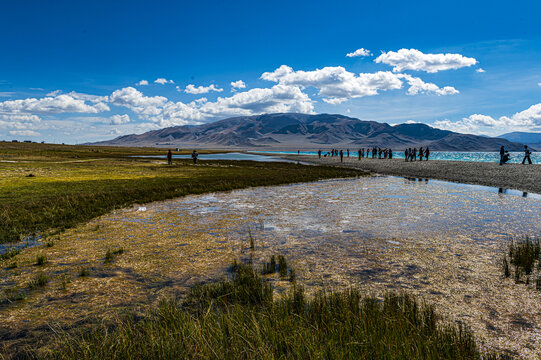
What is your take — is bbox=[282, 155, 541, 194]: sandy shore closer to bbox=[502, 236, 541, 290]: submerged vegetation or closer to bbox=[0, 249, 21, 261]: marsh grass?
bbox=[502, 236, 541, 290]: submerged vegetation

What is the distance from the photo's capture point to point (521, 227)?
12.0 m

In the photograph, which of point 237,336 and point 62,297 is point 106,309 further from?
point 237,336

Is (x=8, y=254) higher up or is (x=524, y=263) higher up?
(x=524, y=263)

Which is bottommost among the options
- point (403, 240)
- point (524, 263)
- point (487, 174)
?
point (403, 240)

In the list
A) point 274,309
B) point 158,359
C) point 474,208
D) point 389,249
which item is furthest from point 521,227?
point 158,359

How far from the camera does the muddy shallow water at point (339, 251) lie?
6.07 m

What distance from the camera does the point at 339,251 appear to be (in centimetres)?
951

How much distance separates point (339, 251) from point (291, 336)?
561 cm

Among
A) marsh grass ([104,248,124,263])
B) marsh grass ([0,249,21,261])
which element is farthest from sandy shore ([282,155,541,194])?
marsh grass ([0,249,21,261])

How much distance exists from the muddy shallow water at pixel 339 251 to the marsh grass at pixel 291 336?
107cm

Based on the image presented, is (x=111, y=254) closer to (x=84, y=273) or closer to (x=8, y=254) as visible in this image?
(x=84, y=273)

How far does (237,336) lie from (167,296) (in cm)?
275

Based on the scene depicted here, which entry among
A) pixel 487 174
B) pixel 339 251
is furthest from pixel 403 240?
pixel 487 174

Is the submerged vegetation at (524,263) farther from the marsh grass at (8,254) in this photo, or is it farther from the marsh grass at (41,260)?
the marsh grass at (8,254)
